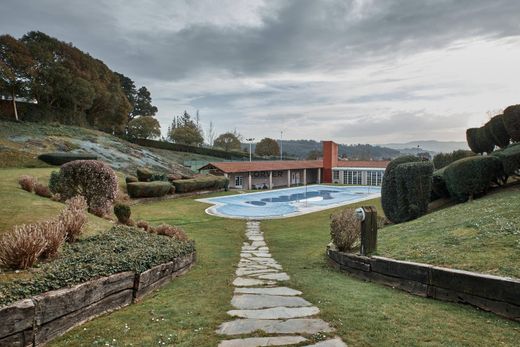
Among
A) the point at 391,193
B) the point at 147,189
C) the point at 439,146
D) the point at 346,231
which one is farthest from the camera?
the point at 439,146

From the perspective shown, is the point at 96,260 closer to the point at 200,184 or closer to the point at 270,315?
the point at 270,315

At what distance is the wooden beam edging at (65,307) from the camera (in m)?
2.92

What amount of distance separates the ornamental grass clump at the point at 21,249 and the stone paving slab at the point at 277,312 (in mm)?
2515

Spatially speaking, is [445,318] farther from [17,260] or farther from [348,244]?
[17,260]

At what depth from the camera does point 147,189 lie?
2050 cm

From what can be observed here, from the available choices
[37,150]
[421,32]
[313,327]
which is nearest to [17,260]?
[313,327]

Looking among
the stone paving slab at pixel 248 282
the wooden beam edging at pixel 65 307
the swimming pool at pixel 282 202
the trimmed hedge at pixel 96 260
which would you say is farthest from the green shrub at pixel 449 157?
the wooden beam edging at pixel 65 307

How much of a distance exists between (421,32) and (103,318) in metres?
13.7

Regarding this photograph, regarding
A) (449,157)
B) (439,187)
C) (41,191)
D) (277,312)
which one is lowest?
(277,312)

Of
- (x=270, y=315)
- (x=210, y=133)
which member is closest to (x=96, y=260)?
(x=270, y=315)

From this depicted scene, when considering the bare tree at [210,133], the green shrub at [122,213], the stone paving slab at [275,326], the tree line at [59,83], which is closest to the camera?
the stone paving slab at [275,326]

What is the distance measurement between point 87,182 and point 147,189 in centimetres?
983

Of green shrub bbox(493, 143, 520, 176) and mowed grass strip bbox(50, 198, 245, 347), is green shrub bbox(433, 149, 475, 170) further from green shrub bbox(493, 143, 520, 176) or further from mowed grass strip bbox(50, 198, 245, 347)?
mowed grass strip bbox(50, 198, 245, 347)

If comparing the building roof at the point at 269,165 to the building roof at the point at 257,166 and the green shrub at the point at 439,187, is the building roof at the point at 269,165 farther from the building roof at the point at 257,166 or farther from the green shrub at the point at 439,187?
the green shrub at the point at 439,187
